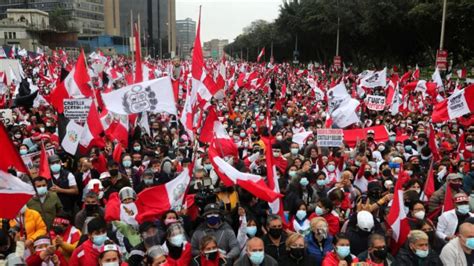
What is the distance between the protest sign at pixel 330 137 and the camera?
30.6ft

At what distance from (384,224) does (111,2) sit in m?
120

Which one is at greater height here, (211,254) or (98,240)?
(98,240)

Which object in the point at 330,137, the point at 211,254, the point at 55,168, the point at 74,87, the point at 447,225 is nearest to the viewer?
the point at 211,254

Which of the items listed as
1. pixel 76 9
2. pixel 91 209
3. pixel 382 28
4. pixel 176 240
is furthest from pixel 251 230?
pixel 76 9

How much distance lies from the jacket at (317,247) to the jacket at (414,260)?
701 mm

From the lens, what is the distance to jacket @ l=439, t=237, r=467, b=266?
15.6 ft

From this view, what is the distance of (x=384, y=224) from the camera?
568 centimetres

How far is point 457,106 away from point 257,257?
7.59m

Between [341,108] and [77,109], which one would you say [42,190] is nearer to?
[77,109]

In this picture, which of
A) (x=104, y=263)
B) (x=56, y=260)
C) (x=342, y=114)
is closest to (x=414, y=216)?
(x=104, y=263)

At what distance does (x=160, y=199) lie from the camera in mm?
5902

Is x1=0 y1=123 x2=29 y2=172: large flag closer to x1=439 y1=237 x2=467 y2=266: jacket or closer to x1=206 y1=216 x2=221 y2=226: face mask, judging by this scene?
x1=206 y1=216 x2=221 y2=226: face mask

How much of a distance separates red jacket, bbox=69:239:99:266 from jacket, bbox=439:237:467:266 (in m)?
3.37

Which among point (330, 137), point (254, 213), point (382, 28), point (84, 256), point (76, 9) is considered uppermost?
point (76, 9)
